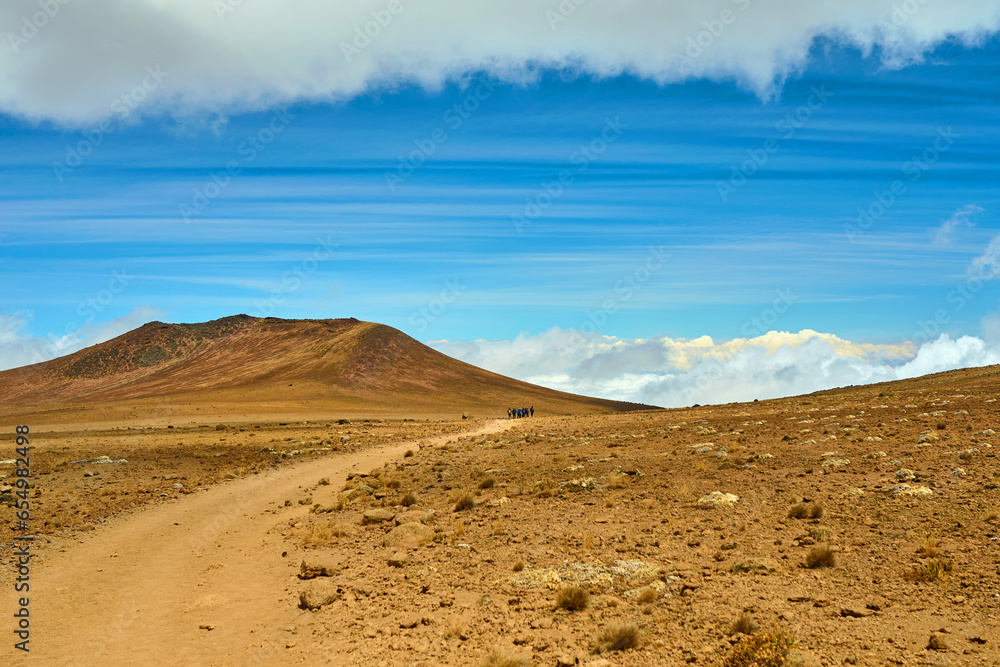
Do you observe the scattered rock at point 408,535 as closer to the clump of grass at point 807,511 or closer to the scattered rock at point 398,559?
the scattered rock at point 398,559

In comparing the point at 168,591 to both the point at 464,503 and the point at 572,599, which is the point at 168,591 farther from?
the point at 572,599

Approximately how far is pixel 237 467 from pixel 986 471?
2768 centimetres

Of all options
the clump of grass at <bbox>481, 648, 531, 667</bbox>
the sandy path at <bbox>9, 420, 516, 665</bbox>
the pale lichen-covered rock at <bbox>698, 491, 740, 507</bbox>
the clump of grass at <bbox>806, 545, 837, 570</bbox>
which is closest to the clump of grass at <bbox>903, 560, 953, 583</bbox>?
the clump of grass at <bbox>806, 545, 837, 570</bbox>

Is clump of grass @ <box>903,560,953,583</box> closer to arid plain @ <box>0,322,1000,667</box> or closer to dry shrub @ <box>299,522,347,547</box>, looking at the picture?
arid plain @ <box>0,322,1000,667</box>

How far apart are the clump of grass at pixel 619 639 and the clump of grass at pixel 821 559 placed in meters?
3.62

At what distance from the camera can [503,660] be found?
24.5ft

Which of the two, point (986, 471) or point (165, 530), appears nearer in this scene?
point (986, 471)

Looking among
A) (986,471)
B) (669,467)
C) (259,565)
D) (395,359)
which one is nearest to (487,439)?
(669,467)

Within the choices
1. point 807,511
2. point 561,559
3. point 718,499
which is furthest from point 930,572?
point 561,559

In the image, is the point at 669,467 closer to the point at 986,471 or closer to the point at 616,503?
the point at 616,503

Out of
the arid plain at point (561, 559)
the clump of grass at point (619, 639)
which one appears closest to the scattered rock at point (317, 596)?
the arid plain at point (561, 559)

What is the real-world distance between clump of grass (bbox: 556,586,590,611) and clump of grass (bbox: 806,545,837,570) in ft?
12.2

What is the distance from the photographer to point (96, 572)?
12.5m

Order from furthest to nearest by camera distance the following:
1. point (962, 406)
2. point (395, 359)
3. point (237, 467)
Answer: point (395, 359), point (237, 467), point (962, 406)
